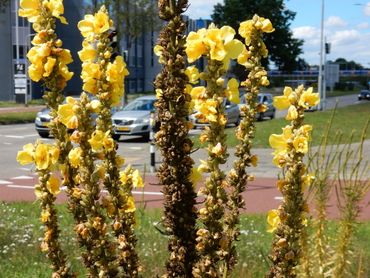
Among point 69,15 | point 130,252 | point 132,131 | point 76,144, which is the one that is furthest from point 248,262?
point 69,15

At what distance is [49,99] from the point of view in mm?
1934

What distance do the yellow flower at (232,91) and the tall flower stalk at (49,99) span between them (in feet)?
1.72

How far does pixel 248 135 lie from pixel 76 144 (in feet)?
3.45

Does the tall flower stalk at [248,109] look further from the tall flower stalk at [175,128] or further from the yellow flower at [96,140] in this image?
the yellow flower at [96,140]

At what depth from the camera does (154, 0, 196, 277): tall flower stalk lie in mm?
1835

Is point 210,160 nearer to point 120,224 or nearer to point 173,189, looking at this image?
point 173,189

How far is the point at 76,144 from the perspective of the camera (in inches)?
74.0

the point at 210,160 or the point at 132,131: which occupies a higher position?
the point at 210,160

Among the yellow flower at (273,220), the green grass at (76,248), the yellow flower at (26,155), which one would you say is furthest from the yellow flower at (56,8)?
the green grass at (76,248)

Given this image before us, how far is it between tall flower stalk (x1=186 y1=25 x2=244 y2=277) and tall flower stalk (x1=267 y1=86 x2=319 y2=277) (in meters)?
0.28

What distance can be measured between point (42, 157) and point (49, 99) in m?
0.19

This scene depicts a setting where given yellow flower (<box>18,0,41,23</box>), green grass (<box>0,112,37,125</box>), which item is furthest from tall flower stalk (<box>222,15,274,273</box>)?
green grass (<box>0,112,37,125</box>)

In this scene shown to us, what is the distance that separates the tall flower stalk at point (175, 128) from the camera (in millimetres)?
1835

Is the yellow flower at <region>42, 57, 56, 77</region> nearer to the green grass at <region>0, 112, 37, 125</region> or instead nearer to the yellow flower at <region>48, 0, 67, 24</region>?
the yellow flower at <region>48, 0, 67, 24</region>
